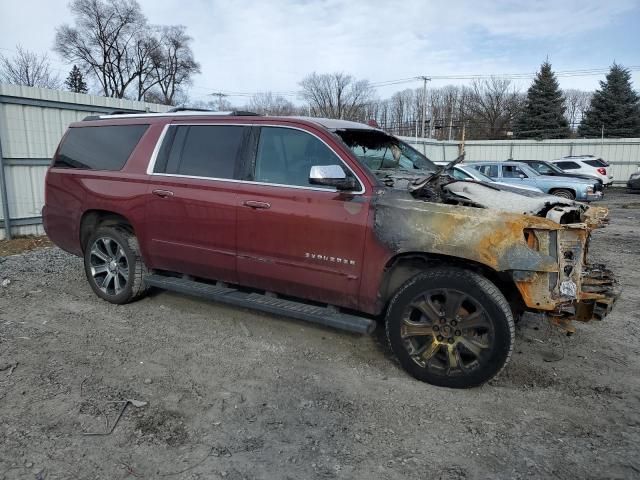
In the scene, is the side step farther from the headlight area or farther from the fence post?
the fence post

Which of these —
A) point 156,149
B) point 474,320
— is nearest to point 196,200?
point 156,149

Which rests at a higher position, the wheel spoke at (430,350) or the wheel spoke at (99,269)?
the wheel spoke at (99,269)

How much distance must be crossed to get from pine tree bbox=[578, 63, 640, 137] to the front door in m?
43.6

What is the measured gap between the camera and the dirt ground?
2729 millimetres

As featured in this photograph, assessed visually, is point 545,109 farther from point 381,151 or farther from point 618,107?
point 381,151

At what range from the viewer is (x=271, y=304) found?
411cm

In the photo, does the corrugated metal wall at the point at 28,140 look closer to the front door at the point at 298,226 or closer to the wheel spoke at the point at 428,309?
the front door at the point at 298,226

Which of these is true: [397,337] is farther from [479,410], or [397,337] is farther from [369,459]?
[369,459]

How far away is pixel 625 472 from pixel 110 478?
281cm

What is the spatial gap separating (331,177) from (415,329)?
129 centimetres

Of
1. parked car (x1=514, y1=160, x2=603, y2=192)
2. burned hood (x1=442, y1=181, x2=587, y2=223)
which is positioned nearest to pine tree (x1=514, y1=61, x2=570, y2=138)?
parked car (x1=514, y1=160, x2=603, y2=192)

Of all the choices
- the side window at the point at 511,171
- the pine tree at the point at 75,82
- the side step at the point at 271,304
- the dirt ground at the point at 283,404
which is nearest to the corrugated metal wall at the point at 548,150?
the side window at the point at 511,171

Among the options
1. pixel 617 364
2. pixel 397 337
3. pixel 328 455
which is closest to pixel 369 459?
pixel 328 455

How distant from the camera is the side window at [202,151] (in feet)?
14.3
